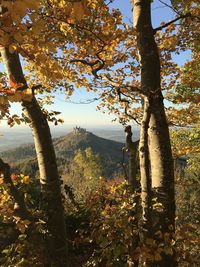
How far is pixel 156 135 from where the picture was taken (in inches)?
199

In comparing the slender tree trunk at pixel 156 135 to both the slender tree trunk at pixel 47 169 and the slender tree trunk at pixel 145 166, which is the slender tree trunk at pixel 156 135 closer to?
the slender tree trunk at pixel 145 166

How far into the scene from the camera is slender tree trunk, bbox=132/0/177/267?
4.82 meters

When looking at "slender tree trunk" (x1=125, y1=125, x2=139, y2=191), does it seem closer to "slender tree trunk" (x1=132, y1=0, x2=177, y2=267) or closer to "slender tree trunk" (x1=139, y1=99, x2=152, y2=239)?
"slender tree trunk" (x1=132, y1=0, x2=177, y2=267)

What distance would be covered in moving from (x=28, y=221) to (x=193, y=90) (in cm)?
1616

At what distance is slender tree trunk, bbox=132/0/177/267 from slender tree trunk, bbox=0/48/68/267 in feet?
5.48

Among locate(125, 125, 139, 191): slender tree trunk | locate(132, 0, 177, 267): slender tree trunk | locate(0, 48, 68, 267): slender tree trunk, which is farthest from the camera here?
locate(125, 125, 139, 191): slender tree trunk

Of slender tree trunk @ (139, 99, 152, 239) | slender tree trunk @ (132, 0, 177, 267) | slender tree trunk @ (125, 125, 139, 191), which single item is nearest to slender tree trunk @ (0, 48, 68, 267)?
slender tree trunk @ (125, 125, 139, 191)

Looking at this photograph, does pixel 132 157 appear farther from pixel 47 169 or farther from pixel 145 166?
pixel 145 166

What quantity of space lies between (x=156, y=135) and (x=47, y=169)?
1.98 meters

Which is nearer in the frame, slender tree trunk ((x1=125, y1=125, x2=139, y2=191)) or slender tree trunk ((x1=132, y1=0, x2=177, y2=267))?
slender tree trunk ((x1=132, y1=0, x2=177, y2=267))

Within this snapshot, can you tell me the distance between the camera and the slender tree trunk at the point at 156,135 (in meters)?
4.82

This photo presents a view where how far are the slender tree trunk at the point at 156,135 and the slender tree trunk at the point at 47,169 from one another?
65.8 inches

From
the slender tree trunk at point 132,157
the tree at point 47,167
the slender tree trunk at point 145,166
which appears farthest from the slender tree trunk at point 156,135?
the tree at point 47,167

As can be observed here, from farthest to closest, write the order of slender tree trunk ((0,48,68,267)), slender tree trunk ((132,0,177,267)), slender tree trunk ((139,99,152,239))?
slender tree trunk ((0,48,68,267)) → slender tree trunk ((132,0,177,267)) → slender tree trunk ((139,99,152,239))
